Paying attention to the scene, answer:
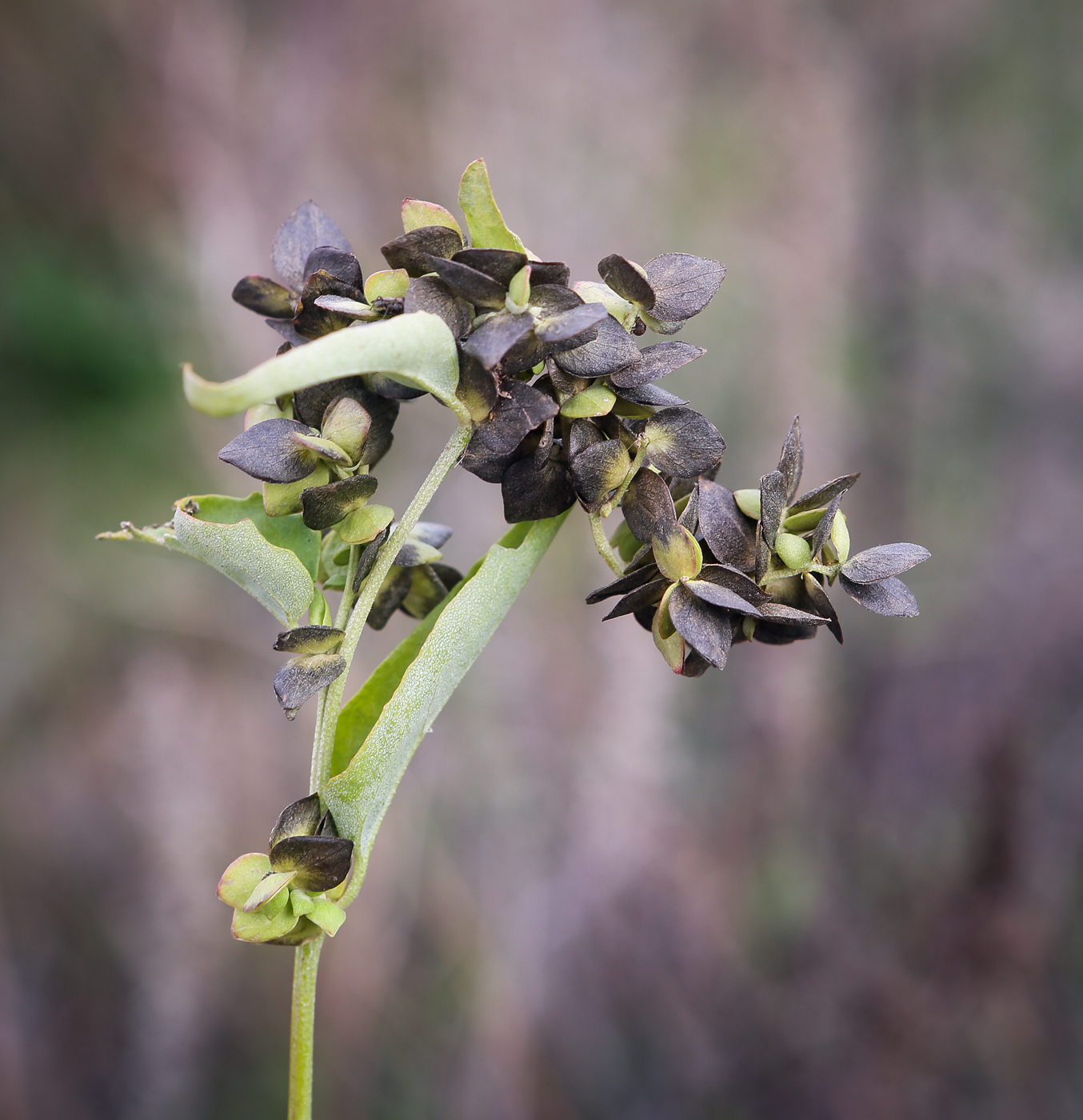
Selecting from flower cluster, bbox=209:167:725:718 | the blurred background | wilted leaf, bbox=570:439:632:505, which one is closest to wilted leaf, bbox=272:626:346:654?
flower cluster, bbox=209:167:725:718

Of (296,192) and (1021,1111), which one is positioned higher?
(296,192)

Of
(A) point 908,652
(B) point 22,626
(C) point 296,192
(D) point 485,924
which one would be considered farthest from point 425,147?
(D) point 485,924

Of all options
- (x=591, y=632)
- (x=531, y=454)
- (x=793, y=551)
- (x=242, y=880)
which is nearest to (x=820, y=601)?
(x=793, y=551)

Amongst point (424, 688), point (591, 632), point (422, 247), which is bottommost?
point (424, 688)

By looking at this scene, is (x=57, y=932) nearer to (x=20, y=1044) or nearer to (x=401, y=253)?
(x=20, y=1044)

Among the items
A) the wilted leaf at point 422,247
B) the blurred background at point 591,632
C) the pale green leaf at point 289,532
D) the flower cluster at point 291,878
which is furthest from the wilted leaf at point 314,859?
the blurred background at point 591,632

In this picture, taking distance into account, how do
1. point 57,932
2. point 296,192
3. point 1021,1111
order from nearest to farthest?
1. point 1021,1111
2. point 57,932
3. point 296,192

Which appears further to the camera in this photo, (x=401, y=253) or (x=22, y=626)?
(x=22, y=626)

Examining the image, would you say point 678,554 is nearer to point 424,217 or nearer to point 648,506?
point 648,506
